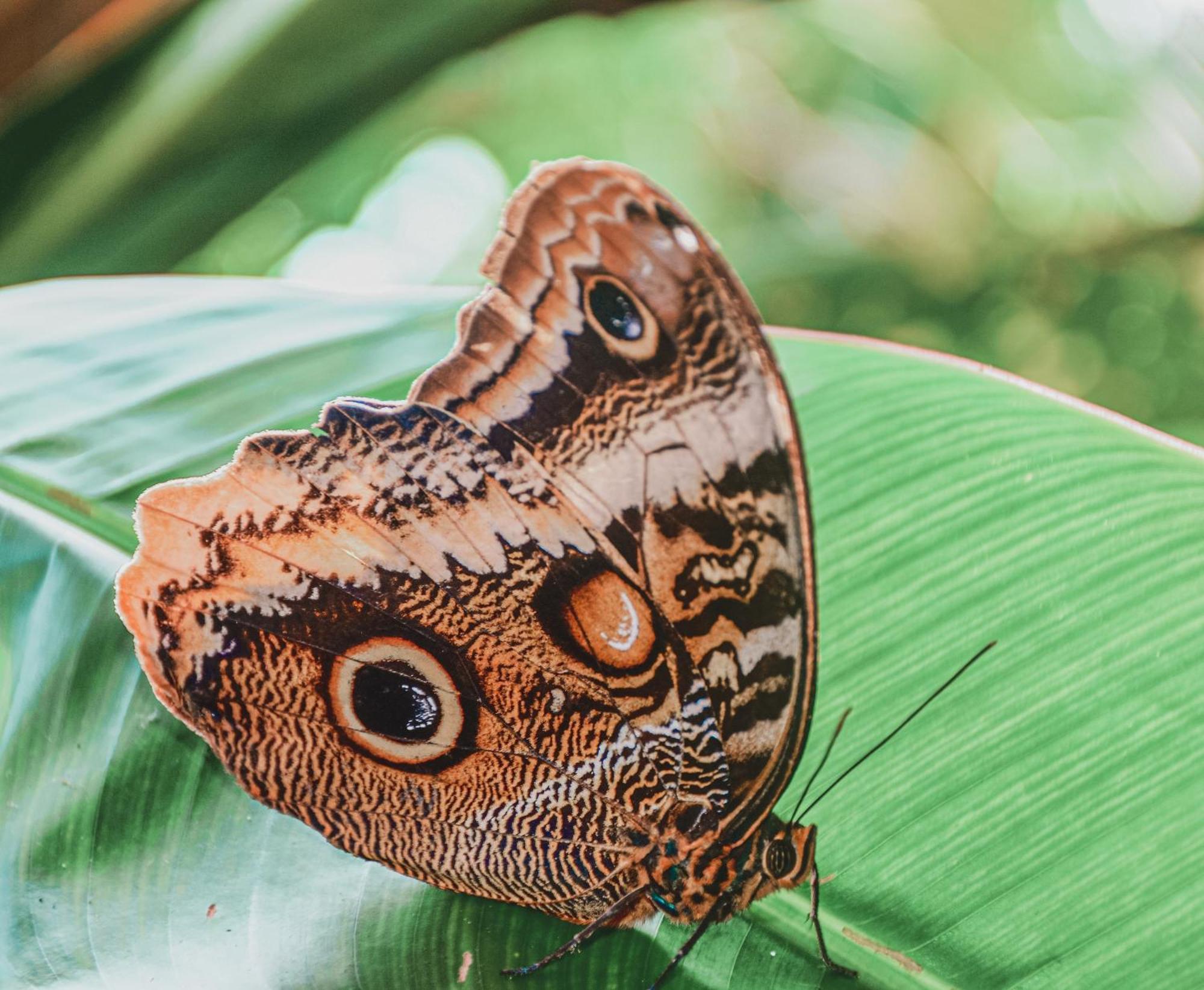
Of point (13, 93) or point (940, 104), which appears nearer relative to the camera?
point (13, 93)

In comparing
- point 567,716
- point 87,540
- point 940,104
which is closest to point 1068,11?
point 940,104

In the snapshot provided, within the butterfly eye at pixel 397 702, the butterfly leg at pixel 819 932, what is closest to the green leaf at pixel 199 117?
the butterfly eye at pixel 397 702

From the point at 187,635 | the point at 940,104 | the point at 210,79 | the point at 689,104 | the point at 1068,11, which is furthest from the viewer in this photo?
the point at 689,104

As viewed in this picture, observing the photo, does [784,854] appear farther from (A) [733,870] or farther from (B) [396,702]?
(B) [396,702]

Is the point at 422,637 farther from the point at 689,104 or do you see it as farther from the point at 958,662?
the point at 689,104

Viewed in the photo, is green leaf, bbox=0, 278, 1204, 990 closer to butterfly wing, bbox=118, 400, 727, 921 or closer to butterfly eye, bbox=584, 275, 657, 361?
butterfly wing, bbox=118, 400, 727, 921

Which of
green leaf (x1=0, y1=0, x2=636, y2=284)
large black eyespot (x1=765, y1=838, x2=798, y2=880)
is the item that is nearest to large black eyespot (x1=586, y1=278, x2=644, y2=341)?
large black eyespot (x1=765, y1=838, x2=798, y2=880)
